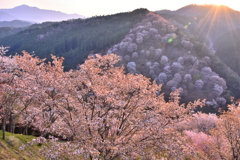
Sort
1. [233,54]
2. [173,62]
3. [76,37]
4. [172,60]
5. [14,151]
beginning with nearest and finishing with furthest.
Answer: [14,151] < [173,62] < [172,60] < [233,54] < [76,37]

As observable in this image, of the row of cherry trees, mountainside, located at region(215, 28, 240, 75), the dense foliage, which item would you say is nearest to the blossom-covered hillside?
the dense foliage

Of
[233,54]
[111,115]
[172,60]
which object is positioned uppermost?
[233,54]

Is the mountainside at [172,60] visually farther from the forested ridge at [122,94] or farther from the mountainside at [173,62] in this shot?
the forested ridge at [122,94]

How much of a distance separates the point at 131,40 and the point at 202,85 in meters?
33.6

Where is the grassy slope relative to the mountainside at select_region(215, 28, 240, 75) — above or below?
below

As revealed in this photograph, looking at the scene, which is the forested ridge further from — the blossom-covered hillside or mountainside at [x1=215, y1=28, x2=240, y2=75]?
mountainside at [x1=215, y1=28, x2=240, y2=75]

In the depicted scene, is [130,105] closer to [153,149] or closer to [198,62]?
[153,149]

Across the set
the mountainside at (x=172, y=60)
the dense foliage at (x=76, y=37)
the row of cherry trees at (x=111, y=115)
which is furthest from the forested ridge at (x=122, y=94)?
the dense foliage at (x=76, y=37)

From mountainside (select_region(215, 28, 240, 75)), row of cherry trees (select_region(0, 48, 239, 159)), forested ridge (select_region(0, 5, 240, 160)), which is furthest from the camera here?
mountainside (select_region(215, 28, 240, 75))

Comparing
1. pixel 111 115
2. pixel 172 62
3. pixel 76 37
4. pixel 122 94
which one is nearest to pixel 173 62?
pixel 172 62

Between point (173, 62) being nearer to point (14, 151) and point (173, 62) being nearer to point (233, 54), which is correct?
point (14, 151)

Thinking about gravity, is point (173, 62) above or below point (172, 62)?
above

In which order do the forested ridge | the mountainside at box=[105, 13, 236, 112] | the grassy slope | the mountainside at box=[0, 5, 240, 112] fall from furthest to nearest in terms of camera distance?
the mountainside at box=[0, 5, 240, 112], the mountainside at box=[105, 13, 236, 112], the grassy slope, the forested ridge

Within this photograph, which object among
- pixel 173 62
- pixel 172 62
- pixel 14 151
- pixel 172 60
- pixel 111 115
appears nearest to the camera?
pixel 111 115
